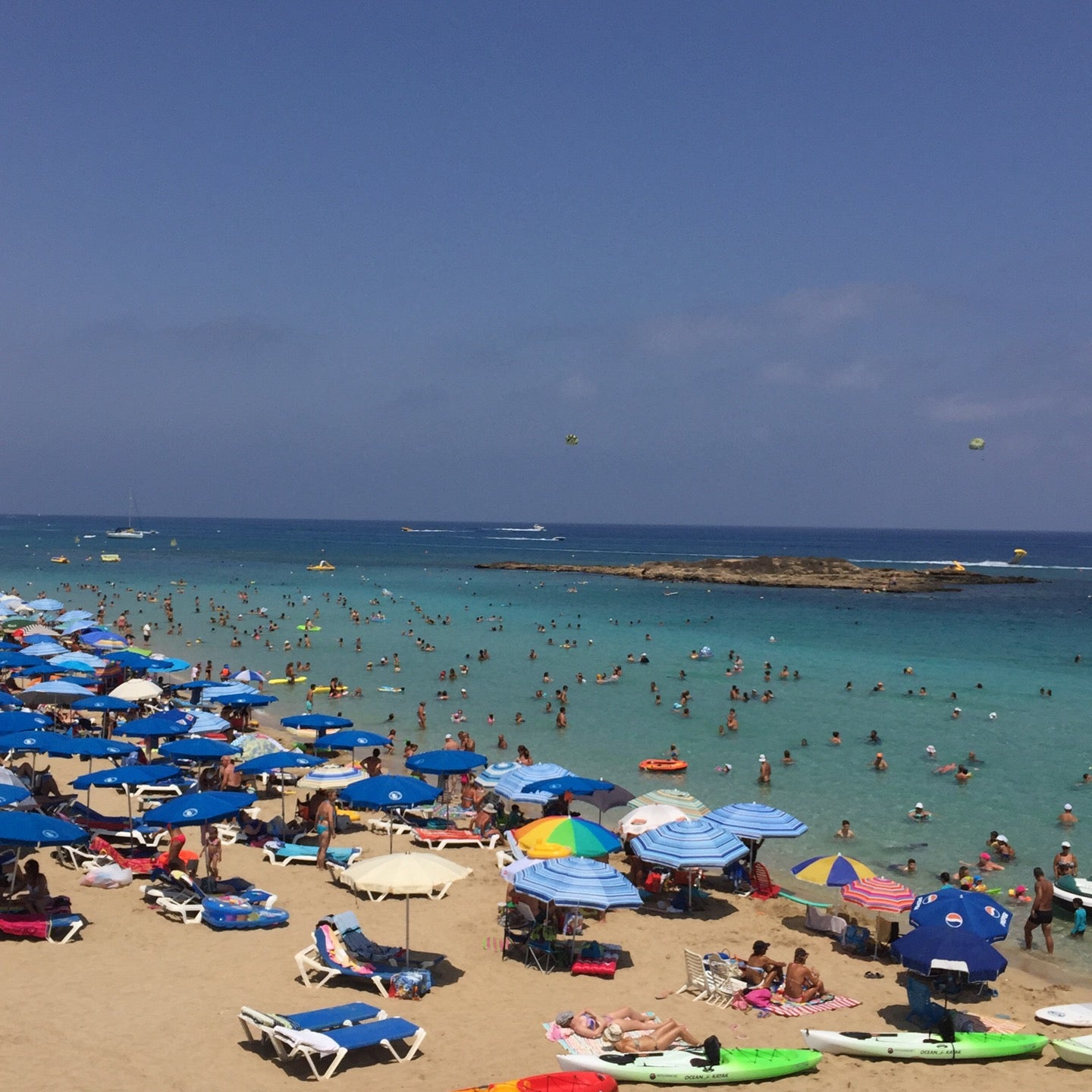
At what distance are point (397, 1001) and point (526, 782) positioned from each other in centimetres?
636

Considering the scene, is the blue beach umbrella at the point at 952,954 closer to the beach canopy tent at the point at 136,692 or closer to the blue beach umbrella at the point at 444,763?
the blue beach umbrella at the point at 444,763

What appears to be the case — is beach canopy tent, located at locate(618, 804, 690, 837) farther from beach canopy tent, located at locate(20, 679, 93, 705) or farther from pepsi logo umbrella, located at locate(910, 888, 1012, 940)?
beach canopy tent, located at locate(20, 679, 93, 705)

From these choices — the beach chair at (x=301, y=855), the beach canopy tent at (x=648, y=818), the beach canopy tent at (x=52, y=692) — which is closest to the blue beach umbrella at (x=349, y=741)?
the beach chair at (x=301, y=855)

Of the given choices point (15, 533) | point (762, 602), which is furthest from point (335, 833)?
point (15, 533)

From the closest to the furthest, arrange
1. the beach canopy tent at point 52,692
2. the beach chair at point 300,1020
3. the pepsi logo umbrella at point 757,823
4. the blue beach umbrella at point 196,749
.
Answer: the beach chair at point 300,1020 < the pepsi logo umbrella at point 757,823 < the blue beach umbrella at point 196,749 < the beach canopy tent at point 52,692

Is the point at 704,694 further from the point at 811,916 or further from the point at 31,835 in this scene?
the point at 31,835

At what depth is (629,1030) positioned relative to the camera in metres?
9.31

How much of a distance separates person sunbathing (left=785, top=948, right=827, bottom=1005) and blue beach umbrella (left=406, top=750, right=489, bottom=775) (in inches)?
283

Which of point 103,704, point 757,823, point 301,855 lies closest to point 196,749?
point 301,855

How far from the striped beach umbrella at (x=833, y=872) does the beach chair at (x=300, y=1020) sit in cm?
680

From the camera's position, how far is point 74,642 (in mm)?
31938

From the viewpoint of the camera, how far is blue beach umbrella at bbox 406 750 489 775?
16531 millimetres

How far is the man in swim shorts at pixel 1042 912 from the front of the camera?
512 inches

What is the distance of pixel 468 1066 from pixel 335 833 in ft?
27.1
